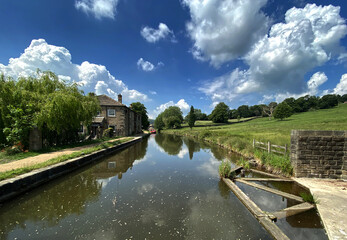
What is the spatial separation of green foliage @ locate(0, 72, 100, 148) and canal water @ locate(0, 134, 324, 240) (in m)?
6.45

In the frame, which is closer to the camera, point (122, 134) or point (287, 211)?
point (287, 211)

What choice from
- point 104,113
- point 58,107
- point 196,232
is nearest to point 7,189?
point 196,232

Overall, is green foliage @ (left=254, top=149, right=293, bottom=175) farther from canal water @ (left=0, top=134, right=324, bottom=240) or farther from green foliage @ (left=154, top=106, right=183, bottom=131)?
green foliage @ (left=154, top=106, right=183, bottom=131)

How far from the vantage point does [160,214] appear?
449 cm

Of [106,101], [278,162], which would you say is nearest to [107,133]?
[106,101]

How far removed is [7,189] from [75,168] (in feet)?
11.9

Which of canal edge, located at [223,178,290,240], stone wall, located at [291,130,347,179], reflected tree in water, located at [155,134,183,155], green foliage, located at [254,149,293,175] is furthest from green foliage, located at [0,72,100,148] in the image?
stone wall, located at [291,130,347,179]

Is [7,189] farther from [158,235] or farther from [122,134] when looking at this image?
[122,134]

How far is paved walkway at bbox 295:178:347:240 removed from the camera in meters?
3.44

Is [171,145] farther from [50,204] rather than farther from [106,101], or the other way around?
[50,204]

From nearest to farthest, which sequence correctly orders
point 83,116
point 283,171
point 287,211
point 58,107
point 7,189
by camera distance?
point 287,211 < point 7,189 < point 283,171 < point 58,107 < point 83,116

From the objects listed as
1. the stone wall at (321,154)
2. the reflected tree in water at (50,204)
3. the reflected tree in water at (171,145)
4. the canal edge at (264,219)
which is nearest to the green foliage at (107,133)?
the reflected tree in water at (171,145)

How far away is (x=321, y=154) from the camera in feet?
21.9

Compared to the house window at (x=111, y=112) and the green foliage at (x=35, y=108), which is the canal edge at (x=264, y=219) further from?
the house window at (x=111, y=112)
